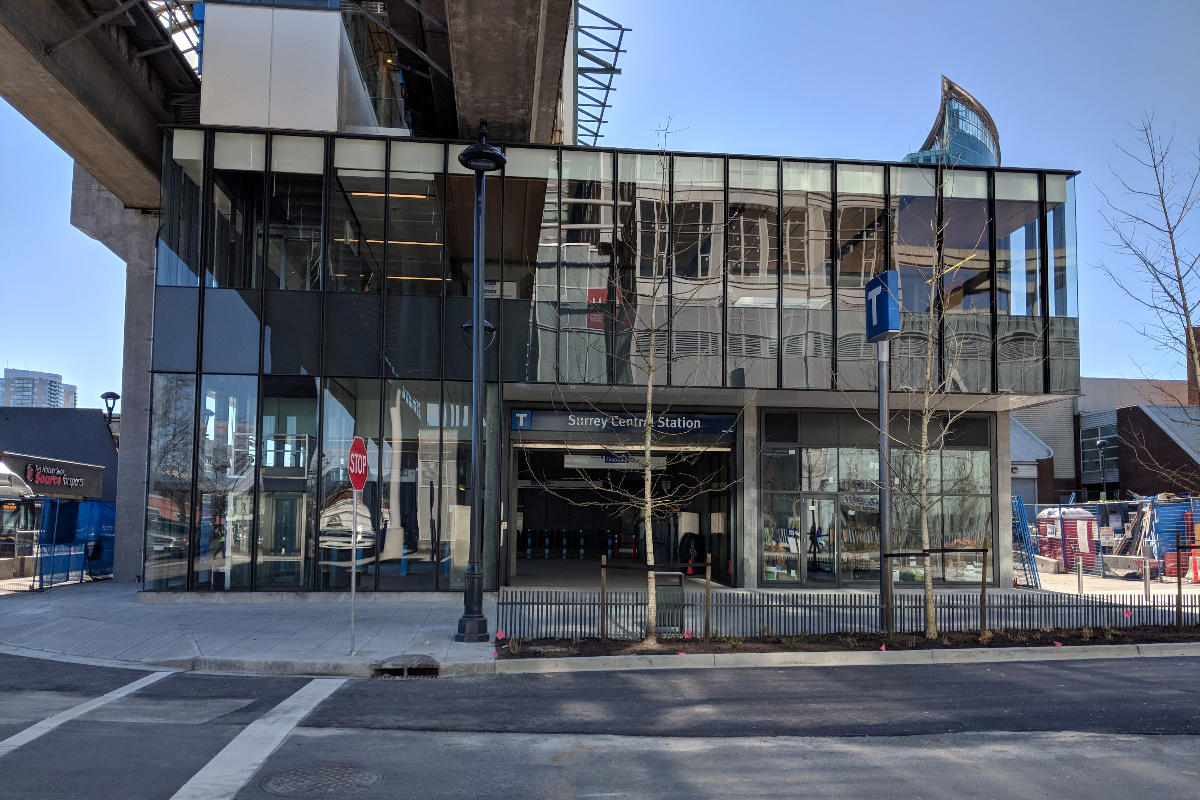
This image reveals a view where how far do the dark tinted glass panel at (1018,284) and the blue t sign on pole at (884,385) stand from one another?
19.5 ft

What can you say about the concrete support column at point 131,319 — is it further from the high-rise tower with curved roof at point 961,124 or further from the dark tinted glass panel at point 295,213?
the high-rise tower with curved roof at point 961,124

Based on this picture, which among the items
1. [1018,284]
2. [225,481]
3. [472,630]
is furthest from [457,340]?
[1018,284]

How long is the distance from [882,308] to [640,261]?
22.1ft

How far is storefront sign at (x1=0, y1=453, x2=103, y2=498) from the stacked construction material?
3192 cm

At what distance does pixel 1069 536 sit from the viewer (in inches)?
1324

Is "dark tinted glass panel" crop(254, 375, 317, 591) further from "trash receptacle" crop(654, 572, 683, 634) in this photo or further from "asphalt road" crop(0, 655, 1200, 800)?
"trash receptacle" crop(654, 572, 683, 634)

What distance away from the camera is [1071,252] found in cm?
2253

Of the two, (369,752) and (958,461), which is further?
(958,461)

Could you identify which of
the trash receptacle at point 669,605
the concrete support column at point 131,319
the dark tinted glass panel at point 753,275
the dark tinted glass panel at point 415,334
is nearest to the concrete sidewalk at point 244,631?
the trash receptacle at point 669,605

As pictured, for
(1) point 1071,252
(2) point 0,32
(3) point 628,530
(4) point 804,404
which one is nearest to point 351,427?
(2) point 0,32

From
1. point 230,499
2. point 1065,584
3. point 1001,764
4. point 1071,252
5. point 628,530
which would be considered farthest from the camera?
point 628,530

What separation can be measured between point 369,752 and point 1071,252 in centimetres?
2076

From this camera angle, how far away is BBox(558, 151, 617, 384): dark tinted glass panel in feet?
68.3

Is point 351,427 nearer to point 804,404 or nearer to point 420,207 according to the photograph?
point 420,207
